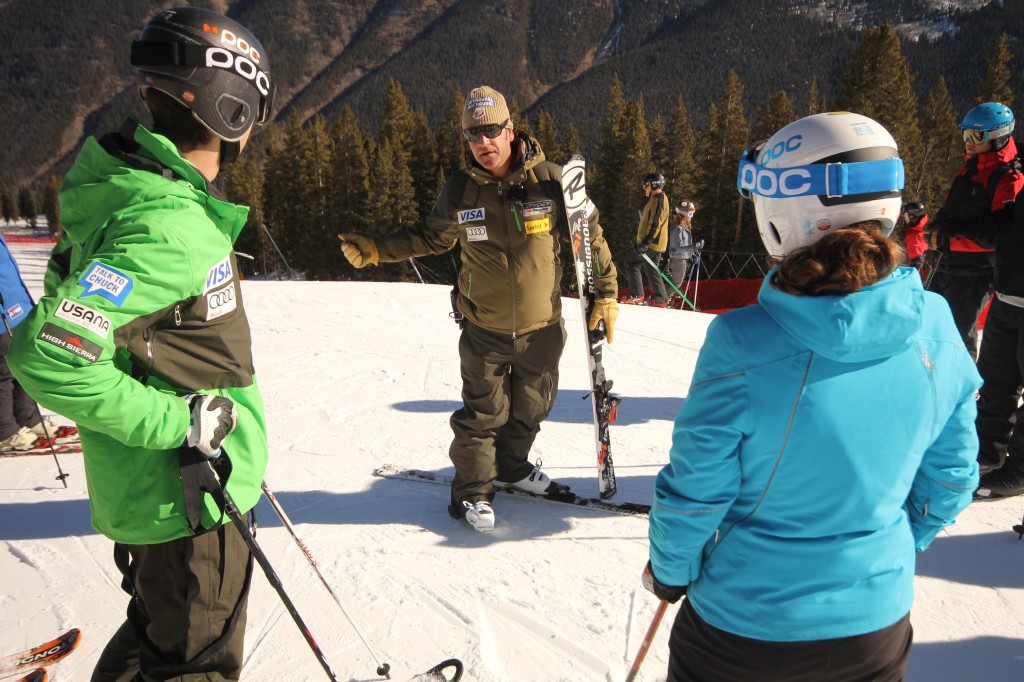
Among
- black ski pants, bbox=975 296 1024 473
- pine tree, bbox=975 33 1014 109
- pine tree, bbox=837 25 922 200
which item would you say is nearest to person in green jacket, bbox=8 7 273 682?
black ski pants, bbox=975 296 1024 473

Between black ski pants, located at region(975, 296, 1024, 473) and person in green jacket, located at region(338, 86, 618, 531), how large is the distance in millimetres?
2328

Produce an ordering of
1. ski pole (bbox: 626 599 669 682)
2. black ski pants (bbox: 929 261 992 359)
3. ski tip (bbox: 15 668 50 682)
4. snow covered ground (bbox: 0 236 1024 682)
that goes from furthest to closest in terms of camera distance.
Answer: black ski pants (bbox: 929 261 992 359) < snow covered ground (bbox: 0 236 1024 682) < ski tip (bbox: 15 668 50 682) < ski pole (bbox: 626 599 669 682)

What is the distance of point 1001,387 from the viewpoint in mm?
3648

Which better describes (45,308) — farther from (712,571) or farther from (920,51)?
(920,51)

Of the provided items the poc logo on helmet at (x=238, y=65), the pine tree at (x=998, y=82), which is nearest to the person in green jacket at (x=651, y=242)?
the poc logo on helmet at (x=238, y=65)

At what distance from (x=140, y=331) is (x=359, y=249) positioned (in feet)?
6.05

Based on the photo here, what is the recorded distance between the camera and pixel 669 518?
1356mm

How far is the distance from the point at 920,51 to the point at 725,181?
307 ft

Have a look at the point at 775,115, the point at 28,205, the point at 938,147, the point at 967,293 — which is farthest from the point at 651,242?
the point at 28,205

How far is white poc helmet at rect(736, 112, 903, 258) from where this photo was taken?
1.29 metres

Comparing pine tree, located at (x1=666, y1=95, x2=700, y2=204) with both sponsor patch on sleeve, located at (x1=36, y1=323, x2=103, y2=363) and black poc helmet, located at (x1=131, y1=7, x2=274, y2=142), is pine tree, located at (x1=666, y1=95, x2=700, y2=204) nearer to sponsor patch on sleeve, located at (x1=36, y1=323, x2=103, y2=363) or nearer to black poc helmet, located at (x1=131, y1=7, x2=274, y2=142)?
black poc helmet, located at (x1=131, y1=7, x2=274, y2=142)

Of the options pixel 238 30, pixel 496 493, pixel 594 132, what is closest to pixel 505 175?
pixel 238 30

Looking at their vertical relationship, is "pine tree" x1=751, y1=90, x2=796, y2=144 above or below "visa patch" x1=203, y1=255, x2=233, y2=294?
above

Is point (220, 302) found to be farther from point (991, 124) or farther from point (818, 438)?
point (991, 124)
